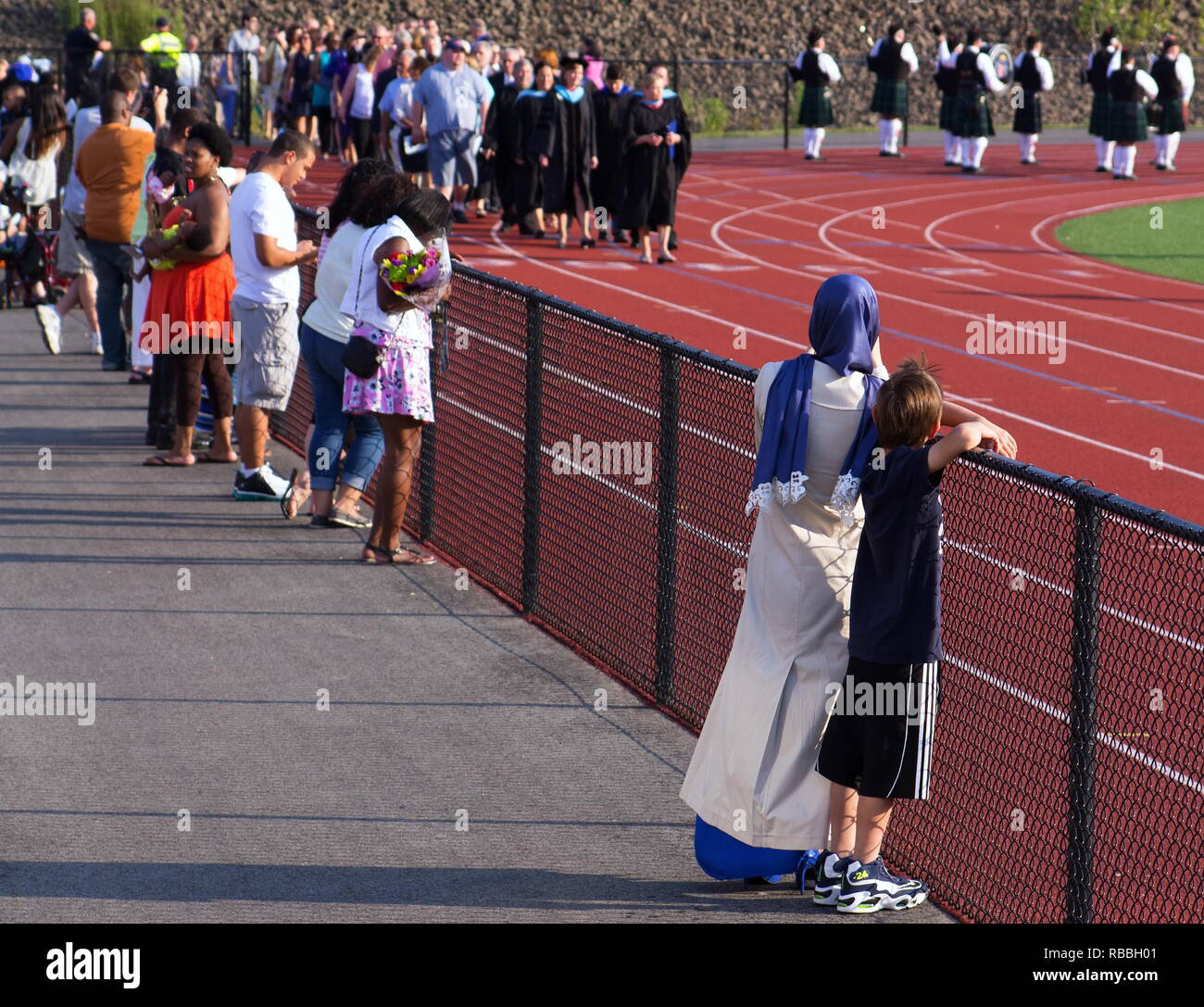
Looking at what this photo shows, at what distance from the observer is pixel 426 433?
997cm

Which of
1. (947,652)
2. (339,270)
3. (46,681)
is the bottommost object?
(46,681)

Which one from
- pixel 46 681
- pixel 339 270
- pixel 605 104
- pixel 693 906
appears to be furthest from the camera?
pixel 605 104

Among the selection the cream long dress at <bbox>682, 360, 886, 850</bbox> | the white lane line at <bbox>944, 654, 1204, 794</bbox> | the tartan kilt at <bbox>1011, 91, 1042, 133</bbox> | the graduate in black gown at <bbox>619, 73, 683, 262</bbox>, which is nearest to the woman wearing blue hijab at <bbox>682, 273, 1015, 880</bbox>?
the cream long dress at <bbox>682, 360, 886, 850</bbox>

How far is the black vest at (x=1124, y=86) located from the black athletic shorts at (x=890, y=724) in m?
28.7

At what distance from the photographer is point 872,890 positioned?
527 centimetres

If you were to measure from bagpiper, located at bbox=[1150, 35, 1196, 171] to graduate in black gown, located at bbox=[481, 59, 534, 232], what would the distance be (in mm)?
14827

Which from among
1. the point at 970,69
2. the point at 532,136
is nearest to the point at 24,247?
the point at 532,136

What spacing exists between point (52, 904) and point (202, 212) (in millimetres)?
5821

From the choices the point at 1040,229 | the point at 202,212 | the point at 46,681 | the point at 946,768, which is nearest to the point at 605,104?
the point at 1040,229

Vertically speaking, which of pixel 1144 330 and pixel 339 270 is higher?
pixel 339 270

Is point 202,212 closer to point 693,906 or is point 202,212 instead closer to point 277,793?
point 277,793

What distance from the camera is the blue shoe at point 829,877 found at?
17.4 ft

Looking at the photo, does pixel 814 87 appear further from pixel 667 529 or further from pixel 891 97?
pixel 667 529

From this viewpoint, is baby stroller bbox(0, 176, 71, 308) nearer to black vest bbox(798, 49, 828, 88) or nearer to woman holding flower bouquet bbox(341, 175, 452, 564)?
woman holding flower bouquet bbox(341, 175, 452, 564)
